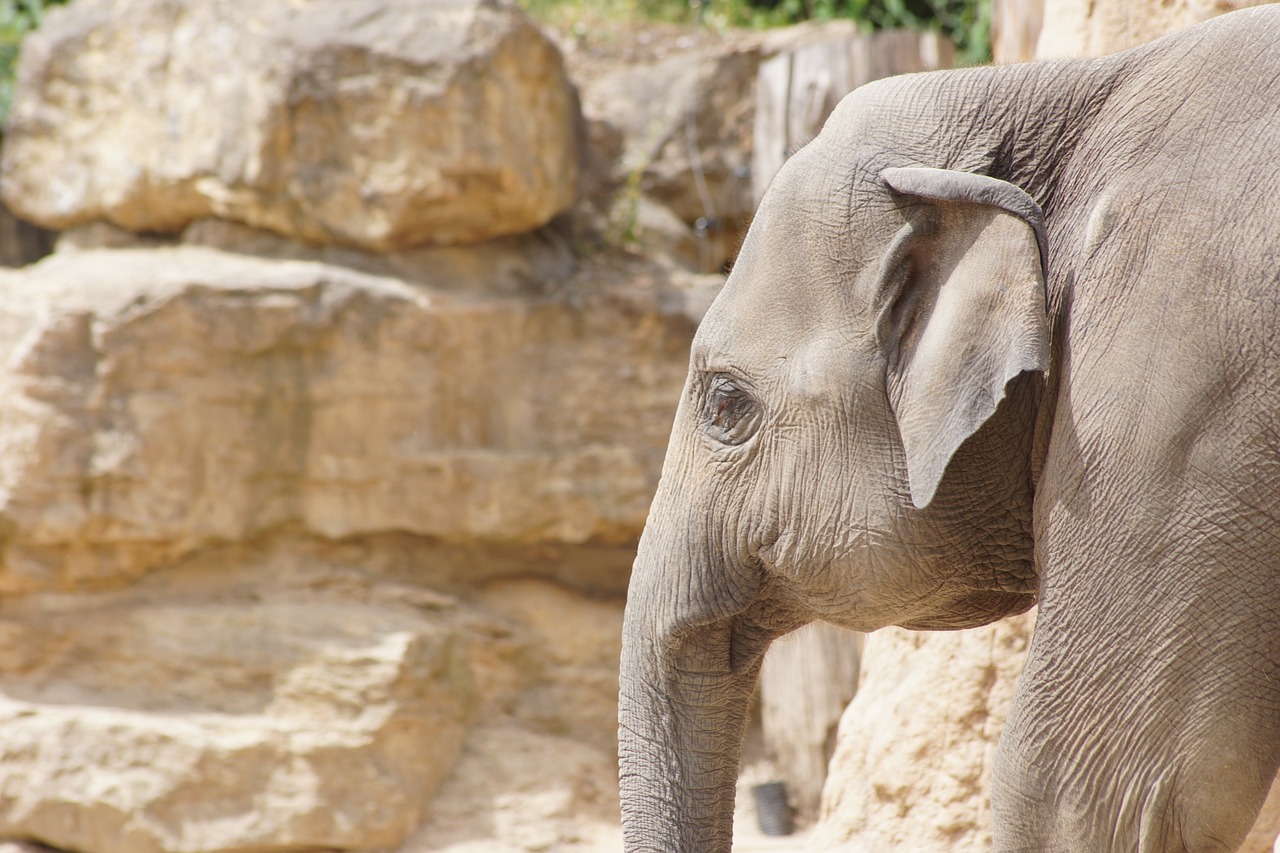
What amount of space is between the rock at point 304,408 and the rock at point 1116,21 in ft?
7.01

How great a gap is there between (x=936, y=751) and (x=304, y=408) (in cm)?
281

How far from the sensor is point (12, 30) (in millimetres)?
6660

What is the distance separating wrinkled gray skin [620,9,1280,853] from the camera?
1.72 meters

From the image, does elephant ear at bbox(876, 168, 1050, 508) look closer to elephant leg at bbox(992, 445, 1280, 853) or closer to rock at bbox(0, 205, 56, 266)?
elephant leg at bbox(992, 445, 1280, 853)

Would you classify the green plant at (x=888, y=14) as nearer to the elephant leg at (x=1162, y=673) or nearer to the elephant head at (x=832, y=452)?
the elephant head at (x=832, y=452)

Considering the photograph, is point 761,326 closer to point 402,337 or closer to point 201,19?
point 402,337

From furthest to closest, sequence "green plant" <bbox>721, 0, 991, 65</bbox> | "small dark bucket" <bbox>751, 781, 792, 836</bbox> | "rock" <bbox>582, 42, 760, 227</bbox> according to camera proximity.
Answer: "green plant" <bbox>721, 0, 991, 65</bbox> → "rock" <bbox>582, 42, 760, 227</bbox> → "small dark bucket" <bbox>751, 781, 792, 836</bbox>

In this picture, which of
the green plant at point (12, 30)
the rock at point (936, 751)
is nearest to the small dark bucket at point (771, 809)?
the rock at point (936, 751)

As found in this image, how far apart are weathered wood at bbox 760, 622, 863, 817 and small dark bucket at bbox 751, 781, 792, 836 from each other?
8 cm

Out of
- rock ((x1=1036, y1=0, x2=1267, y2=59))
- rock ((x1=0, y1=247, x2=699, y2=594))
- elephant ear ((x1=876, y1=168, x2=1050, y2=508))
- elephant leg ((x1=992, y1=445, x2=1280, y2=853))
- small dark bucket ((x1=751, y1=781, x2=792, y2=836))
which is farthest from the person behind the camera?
small dark bucket ((x1=751, y1=781, x2=792, y2=836))

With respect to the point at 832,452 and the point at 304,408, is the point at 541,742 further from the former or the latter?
the point at 832,452

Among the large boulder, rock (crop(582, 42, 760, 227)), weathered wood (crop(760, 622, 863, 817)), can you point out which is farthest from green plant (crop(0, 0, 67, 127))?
weathered wood (crop(760, 622, 863, 817))

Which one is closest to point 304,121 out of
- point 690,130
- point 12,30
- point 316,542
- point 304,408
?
point 304,408

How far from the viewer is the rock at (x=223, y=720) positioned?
4.87m
